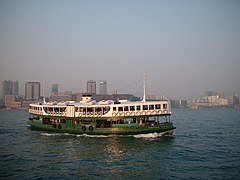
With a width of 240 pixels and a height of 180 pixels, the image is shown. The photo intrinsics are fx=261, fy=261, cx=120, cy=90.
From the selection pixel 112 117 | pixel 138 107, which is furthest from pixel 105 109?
pixel 138 107

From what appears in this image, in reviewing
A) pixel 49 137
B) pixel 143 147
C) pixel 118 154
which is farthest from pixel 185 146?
pixel 49 137

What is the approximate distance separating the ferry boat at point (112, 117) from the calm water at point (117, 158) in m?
1.14

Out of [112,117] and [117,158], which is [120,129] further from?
[117,158]

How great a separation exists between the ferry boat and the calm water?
3.75 ft

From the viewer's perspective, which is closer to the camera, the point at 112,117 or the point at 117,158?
the point at 117,158

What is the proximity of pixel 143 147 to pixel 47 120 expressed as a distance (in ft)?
66.0

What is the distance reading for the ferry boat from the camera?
36750mm

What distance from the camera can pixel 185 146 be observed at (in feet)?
109

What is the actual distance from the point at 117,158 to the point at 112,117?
11.2 metres

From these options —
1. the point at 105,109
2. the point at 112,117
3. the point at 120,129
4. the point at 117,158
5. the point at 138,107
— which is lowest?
the point at 117,158

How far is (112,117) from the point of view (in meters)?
37.3

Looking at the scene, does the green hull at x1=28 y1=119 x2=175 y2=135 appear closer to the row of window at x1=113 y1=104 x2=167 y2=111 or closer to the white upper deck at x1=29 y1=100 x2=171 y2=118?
the white upper deck at x1=29 y1=100 x2=171 y2=118

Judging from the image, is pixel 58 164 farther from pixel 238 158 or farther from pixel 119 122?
pixel 238 158

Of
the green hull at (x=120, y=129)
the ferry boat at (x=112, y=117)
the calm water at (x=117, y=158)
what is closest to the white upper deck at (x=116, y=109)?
the ferry boat at (x=112, y=117)
